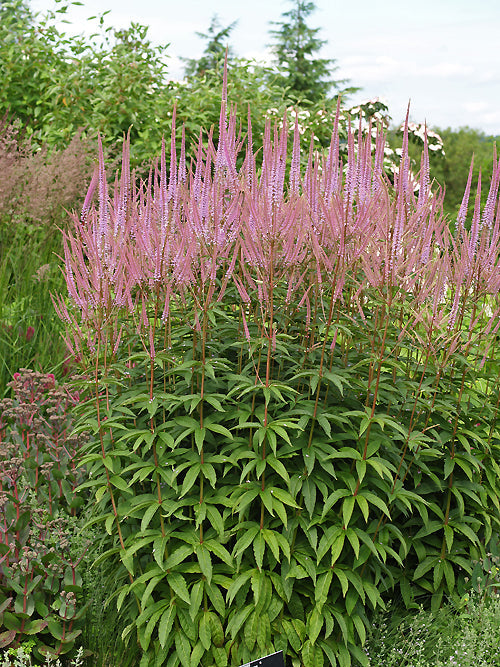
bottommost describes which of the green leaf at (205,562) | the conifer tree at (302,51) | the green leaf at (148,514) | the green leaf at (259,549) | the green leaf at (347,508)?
the green leaf at (205,562)

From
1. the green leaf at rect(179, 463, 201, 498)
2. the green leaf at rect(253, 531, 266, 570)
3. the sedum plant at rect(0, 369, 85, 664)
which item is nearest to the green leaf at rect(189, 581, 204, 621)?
the green leaf at rect(253, 531, 266, 570)

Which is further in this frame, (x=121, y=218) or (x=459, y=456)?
(x=459, y=456)

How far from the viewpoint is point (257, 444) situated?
3.79 metres

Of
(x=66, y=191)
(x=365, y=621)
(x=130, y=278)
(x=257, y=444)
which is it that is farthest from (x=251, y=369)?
(x=66, y=191)

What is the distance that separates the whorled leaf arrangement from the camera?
12.1 ft

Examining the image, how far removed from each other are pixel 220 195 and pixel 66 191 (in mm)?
4245

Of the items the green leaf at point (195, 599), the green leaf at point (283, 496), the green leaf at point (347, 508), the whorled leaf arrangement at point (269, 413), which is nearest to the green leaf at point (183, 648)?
the whorled leaf arrangement at point (269, 413)

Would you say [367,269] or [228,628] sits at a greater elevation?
[367,269]

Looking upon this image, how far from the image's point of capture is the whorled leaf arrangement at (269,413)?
145 inches

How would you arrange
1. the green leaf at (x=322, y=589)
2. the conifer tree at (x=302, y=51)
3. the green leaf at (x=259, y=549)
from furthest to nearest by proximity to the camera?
the conifer tree at (x=302, y=51), the green leaf at (x=322, y=589), the green leaf at (x=259, y=549)

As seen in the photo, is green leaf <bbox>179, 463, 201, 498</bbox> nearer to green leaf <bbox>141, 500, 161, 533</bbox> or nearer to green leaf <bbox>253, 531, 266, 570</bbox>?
green leaf <bbox>141, 500, 161, 533</bbox>

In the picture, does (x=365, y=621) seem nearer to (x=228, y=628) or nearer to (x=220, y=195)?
(x=228, y=628)

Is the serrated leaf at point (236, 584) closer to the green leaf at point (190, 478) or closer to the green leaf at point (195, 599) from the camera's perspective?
the green leaf at point (195, 599)

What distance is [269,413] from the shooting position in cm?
399
